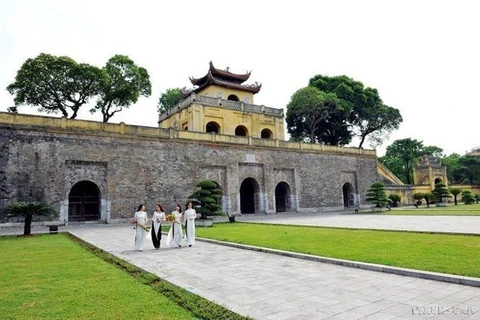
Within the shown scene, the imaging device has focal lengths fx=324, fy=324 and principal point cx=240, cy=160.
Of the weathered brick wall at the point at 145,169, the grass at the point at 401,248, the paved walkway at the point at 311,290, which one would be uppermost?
the weathered brick wall at the point at 145,169

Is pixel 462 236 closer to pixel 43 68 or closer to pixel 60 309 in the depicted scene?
pixel 60 309

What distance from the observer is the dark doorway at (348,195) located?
3005 centimetres

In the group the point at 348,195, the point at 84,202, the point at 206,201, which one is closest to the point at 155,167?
the point at 84,202

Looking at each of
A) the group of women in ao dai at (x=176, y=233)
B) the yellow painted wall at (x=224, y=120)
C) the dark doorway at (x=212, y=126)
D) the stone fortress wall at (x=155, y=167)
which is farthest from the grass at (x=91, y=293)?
the dark doorway at (x=212, y=126)

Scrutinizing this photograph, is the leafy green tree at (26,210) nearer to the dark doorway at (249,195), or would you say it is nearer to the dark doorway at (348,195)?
the dark doorway at (249,195)

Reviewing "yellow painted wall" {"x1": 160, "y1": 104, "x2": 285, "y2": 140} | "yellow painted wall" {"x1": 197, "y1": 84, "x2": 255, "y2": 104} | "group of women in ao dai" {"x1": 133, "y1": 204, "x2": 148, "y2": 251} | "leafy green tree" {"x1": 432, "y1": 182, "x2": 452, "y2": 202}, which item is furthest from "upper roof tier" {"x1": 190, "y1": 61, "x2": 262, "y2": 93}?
"group of women in ao dai" {"x1": 133, "y1": 204, "x2": 148, "y2": 251}

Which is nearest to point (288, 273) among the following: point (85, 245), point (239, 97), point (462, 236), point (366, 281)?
point (366, 281)

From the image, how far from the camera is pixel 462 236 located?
8422 mm

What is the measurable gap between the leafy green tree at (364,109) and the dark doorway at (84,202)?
2731cm

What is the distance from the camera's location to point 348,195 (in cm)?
3045

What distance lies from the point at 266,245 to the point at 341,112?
95.3 feet

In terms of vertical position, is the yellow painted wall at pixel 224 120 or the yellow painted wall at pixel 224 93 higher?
the yellow painted wall at pixel 224 93

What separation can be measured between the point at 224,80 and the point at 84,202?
1769 cm

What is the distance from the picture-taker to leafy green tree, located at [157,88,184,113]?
39.2 metres
